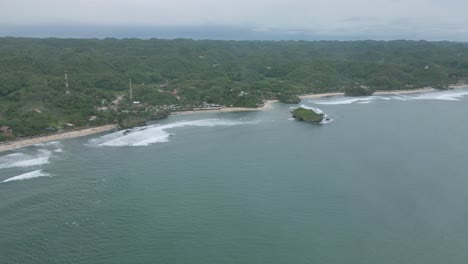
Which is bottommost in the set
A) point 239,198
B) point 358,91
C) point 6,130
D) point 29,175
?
point 239,198

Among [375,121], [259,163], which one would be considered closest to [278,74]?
[375,121]

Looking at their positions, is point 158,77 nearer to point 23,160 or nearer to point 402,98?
point 402,98

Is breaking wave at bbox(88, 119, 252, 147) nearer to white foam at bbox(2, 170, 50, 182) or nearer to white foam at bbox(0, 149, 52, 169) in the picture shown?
white foam at bbox(0, 149, 52, 169)

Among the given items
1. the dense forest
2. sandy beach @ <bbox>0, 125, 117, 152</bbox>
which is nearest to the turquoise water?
sandy beach @ <bbox>0, 125, 117, 152</bbox>

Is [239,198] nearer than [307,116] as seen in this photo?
Yes

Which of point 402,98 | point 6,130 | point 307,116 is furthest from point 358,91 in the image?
point 6,130

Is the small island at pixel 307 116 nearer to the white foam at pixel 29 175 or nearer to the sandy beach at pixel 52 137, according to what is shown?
the sandy beach at pixel 52 137
